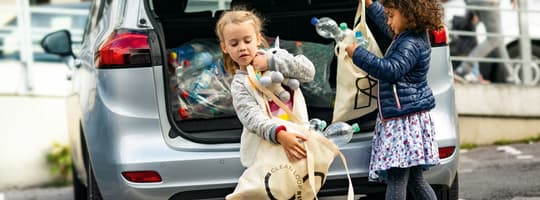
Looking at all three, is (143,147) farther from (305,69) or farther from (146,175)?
(305,69)

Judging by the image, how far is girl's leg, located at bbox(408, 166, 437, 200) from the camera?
18.8ft

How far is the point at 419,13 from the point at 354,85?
1.50ft

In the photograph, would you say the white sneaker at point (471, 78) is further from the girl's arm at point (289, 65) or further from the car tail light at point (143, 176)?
the girl's arm at point (289, 65)

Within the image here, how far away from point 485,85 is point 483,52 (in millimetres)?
747

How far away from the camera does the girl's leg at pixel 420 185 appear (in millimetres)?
5738

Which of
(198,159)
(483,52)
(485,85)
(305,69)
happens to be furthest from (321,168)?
(483,52)

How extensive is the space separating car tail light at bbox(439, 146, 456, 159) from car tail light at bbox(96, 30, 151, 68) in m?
1.33

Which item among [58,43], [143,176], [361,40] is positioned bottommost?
[143,176]

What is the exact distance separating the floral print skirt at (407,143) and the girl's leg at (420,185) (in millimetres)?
127

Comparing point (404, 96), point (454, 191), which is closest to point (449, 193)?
point (454, 191)

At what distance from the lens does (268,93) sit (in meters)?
5.11

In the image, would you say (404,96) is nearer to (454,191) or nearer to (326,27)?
(326,27)

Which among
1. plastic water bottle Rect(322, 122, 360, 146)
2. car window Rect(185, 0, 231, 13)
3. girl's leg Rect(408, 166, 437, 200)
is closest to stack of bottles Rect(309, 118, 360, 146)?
plastic water bottle Rect(322, 122, 360, 146)

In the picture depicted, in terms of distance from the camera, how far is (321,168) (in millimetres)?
A: 5129
